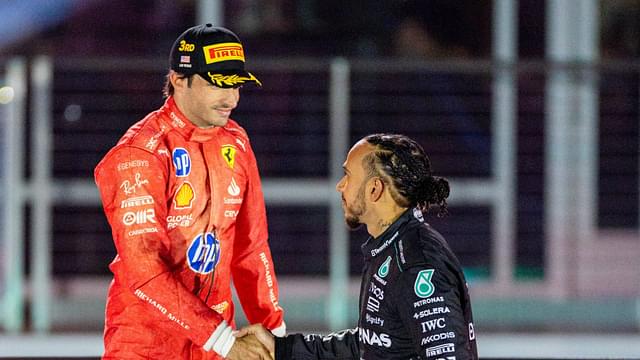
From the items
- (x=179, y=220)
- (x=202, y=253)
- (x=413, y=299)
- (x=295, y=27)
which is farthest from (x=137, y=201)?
(x=295, y=27)

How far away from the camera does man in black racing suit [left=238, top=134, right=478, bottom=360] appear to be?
2.98 metres

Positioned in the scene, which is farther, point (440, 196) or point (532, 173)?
point (532, 173)

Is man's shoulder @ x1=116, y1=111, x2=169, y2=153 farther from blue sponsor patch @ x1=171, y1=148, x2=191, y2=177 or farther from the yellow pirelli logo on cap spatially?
the yellow pirelli logo on cap

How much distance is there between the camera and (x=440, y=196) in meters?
3.26

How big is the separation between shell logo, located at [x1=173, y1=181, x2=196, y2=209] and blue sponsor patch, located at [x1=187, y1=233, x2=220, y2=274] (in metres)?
0.10

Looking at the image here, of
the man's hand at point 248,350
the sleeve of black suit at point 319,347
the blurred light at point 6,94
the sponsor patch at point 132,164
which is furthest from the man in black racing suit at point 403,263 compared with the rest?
the blurred light at point 6,94

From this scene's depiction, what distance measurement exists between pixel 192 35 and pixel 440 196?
0.91 m

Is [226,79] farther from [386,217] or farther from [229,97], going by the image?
[386,217]

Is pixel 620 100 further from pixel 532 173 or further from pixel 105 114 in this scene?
pixel 105 114

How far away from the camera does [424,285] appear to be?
3.01 metres


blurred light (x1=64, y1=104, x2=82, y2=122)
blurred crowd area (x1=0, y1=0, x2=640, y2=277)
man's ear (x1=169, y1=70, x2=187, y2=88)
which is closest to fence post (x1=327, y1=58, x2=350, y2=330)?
blurred crowd area (x1=0, y1=0, x2=640, y2=277)

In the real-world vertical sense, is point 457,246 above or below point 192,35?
below

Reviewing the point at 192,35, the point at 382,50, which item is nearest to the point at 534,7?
the point at 382,50

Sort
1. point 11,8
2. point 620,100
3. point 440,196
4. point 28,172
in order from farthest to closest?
1. point 11,8
2. point 620,100
3. point 28,172
4. point 440,196
